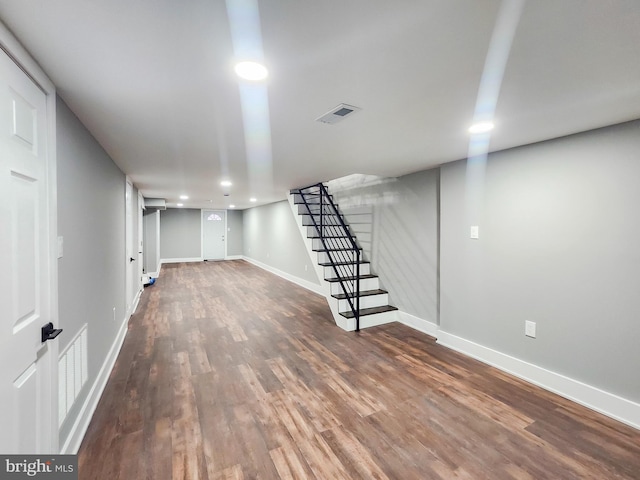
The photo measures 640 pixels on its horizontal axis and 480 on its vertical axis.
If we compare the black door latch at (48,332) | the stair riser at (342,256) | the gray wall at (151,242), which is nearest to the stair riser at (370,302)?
the stair riser at (342,256)

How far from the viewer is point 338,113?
6.23ft

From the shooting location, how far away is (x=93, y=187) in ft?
7.93

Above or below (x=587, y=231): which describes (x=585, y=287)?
below

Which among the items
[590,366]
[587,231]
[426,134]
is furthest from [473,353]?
[426,134]

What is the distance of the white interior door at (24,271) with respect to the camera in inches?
43.6

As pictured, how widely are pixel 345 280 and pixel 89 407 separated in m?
3.20

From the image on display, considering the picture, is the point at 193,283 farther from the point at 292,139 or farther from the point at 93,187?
the point at 292,139

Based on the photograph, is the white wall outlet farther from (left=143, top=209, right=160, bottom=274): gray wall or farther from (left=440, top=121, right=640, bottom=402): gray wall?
(left=143, top=209, right=160, bottom=274): gray wall

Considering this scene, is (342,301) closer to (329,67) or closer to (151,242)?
(329,67)

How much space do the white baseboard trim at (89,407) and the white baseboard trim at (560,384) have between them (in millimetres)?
3539

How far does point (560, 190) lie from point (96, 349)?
4.29 m

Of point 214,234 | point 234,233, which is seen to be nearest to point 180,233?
point 214,234

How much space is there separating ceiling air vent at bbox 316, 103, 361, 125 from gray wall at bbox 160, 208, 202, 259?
10.3 m

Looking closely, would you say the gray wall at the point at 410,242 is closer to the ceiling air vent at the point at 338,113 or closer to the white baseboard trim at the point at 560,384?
the white baseboard trim at the point at 560,384
